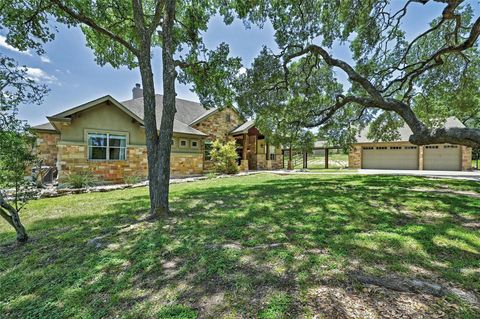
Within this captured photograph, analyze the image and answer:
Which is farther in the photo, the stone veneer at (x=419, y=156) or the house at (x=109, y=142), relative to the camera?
the stone veneer at (x=419, y=156)

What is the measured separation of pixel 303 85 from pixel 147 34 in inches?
322

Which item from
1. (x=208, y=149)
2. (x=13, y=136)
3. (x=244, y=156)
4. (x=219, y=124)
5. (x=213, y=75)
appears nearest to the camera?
(x=13, y=136)

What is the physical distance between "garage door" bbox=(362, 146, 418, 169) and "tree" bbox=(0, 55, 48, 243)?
25.6 metres

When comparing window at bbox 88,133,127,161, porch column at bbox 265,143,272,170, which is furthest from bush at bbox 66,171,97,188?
porch column at bbox 265,143,272,170

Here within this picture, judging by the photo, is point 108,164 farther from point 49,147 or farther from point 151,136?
point 151,136

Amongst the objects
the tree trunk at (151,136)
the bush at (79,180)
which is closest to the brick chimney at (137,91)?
the bush at (79,180)

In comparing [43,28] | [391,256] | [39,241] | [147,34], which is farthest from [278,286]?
[43,28]

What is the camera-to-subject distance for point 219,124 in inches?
787

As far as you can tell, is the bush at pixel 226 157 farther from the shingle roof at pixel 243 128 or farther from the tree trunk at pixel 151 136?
the tree trunk at pixel 151 136

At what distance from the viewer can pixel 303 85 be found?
11.3m

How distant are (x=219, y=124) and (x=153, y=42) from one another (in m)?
10.7

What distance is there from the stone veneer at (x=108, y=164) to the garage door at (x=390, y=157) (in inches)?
749

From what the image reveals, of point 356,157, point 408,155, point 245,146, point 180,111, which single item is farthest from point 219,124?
point 408,155

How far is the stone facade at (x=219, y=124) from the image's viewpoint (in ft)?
61.7
